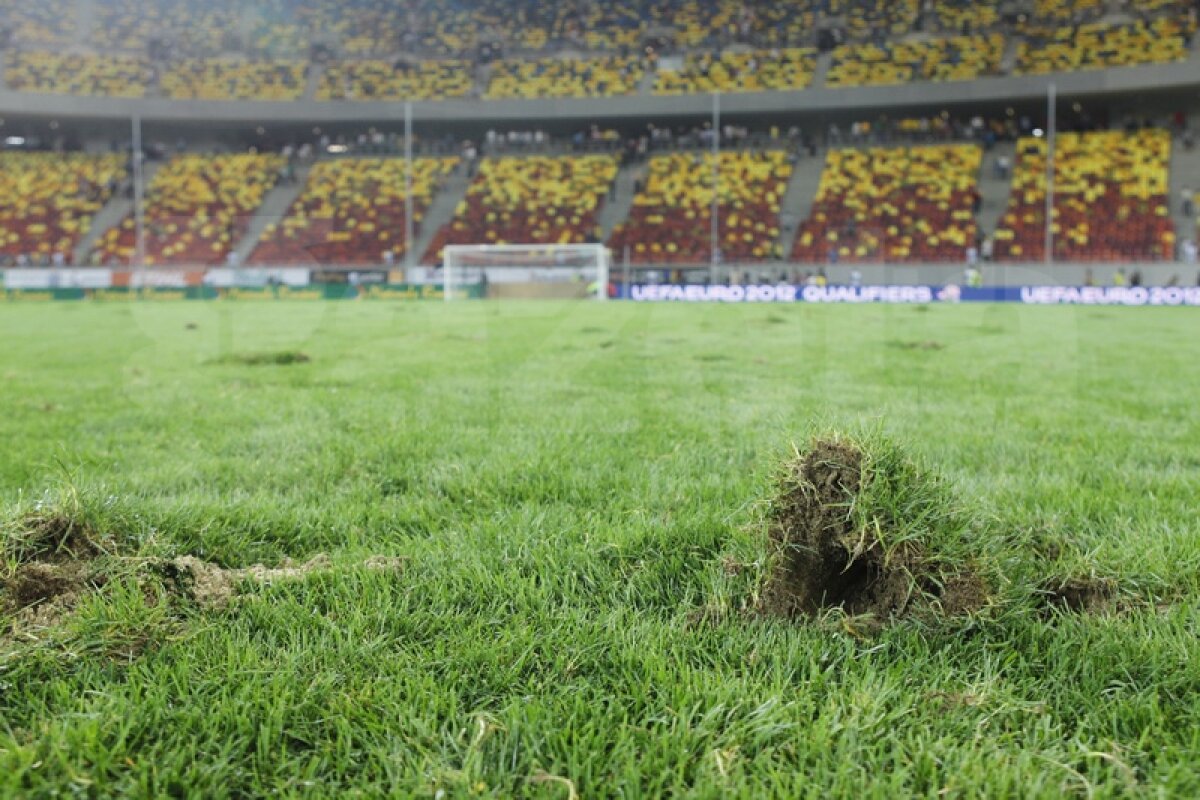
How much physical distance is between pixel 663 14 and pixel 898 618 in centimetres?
4789

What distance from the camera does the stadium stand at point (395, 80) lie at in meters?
41.8

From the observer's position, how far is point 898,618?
185 centimetres

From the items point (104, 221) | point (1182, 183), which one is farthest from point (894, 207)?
point (104, 221)

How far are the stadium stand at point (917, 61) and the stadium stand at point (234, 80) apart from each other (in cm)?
2664

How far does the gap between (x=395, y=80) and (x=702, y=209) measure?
58.9 ft

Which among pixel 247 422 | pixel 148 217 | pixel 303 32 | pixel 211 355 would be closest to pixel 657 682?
pixel 247 422

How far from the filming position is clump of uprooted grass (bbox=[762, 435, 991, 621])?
72.7 inches

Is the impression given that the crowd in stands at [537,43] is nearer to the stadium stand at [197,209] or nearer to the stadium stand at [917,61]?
the stadium stand at [917,61]

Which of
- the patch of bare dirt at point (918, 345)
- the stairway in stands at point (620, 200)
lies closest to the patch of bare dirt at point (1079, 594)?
the patch of bare dirt at point (918, 345)

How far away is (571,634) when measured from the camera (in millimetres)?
1815

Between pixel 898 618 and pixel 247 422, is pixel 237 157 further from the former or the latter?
pixel 898 618

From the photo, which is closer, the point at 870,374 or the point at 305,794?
the point at 305,794

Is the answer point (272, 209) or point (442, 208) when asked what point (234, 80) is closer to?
point (272, 209)

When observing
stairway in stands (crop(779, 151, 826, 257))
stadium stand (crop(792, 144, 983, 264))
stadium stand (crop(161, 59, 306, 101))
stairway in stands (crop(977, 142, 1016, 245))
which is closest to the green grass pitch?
stadium stand (crop(792, 144, 983, 264))
